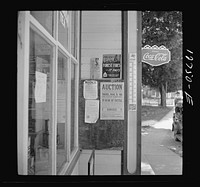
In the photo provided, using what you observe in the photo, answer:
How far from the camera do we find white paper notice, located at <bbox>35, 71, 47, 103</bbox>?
58.9 inches

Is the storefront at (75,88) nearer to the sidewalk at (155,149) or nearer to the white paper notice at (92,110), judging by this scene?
the white paper notice at (92,110)

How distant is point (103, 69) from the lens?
9.86 ft

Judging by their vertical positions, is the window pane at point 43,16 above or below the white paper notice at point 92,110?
above

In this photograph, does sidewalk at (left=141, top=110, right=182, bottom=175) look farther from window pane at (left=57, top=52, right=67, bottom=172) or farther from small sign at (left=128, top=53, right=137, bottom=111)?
window pane at (left=57, top=52, right=67, bottom=172)

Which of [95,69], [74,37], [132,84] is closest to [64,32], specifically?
[74,37]

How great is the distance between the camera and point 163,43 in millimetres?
1454

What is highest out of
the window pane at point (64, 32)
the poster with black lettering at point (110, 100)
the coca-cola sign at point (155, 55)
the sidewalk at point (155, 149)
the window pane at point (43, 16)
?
the window pane at point (64, 32)

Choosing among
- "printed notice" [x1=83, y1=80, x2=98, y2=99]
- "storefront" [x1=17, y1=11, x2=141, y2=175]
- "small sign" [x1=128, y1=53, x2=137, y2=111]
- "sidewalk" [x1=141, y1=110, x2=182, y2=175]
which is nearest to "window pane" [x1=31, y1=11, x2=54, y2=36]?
"storefront" [x1=17, y1=11, x2=141, y2=175]

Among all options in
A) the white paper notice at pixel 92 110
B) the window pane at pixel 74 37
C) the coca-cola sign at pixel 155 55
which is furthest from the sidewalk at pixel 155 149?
the window pane at pixel 74 37

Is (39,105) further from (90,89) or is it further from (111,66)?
(111,66)

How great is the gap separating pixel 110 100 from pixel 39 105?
143 cm

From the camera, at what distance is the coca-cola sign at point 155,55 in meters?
1.30

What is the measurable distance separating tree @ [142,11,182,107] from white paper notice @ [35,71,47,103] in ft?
2.18
